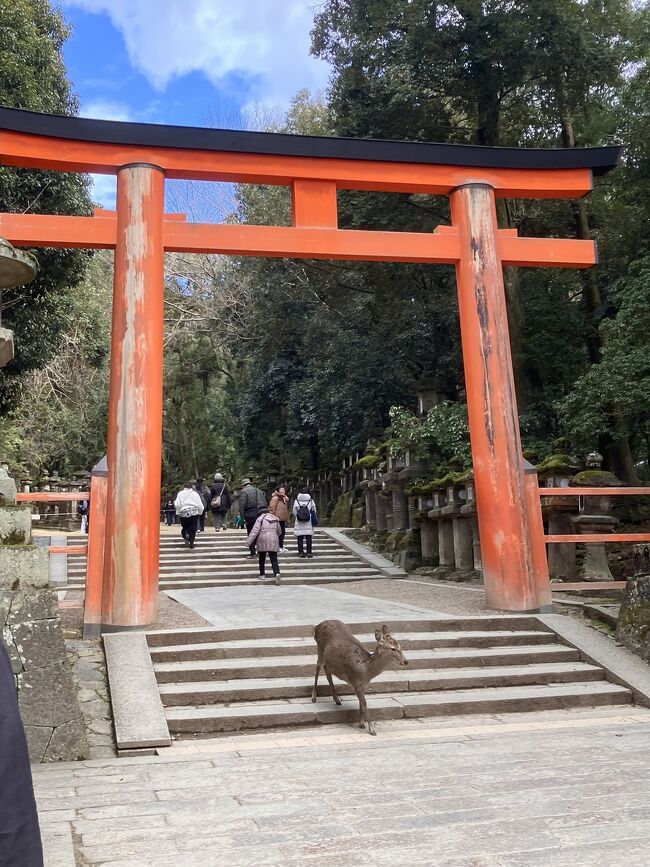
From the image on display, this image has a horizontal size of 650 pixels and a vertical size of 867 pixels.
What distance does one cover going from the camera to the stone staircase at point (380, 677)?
553 cm

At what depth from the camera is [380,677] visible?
20.1 ft

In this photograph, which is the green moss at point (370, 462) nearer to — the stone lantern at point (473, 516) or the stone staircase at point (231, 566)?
the stone staircase at point (231, 566)

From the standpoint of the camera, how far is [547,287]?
61.4 ft

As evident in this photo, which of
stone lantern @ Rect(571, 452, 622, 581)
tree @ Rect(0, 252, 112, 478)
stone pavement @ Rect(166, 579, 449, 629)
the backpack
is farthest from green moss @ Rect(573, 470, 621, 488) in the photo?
tree @ Rect(0, 252, 112, 478)

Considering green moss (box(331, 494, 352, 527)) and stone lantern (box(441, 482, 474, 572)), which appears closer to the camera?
stone lantern (box(441, 482, 474, 572))

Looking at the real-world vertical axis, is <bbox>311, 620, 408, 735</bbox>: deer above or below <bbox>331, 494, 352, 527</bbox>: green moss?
below

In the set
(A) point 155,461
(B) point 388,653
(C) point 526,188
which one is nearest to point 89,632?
(A) point 155,461

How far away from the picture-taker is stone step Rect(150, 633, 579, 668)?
21.0ft

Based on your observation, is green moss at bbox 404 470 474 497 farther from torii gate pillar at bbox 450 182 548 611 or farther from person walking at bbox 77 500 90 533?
person walking at bbox 77 500 90 533

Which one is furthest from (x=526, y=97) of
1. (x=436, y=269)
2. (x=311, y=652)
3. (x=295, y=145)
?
(x=311, y=652)

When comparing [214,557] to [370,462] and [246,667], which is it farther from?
[246,667]

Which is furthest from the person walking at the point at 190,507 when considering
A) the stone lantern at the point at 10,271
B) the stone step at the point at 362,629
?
the stone lantern at the point at 10,271

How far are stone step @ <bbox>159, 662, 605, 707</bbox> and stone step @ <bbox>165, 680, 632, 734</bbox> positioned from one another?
0.07 m

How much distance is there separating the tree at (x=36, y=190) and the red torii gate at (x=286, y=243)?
5.08m
